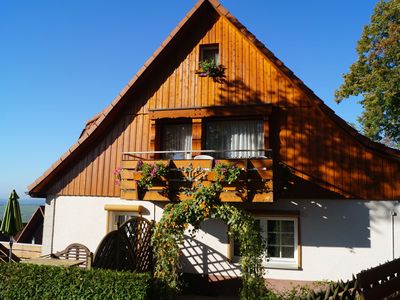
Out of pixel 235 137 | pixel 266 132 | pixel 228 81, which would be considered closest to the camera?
pixel 266 132

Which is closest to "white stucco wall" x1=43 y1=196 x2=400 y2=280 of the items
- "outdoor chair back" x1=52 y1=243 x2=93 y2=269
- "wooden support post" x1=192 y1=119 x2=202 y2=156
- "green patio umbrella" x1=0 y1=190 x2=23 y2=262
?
"wooden support post" x1=192 y1=119 x2=202 y2=156

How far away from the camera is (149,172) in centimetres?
1012

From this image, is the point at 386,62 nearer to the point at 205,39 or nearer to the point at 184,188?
the point at 205,39

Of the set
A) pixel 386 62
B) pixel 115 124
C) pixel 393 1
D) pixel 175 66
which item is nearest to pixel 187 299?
pixel 115 124

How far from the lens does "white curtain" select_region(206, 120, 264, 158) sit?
11.3m

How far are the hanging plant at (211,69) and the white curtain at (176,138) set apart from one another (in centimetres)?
180

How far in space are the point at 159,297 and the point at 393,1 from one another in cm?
1921

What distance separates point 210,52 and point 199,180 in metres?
4.87

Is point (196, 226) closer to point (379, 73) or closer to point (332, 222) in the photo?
point (332, 222)

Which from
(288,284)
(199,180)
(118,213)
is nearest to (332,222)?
(288,284)

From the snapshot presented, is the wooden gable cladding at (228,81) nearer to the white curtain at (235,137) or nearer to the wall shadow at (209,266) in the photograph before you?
the white curtain at (235,137)

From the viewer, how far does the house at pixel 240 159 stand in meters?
9.94

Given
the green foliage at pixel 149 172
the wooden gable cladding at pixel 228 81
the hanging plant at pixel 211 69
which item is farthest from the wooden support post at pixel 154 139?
the hanging plant at pixel 211 69

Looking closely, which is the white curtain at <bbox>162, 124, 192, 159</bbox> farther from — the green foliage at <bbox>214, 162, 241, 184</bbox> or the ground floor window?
the green foliage at <bbox>214, 162, 241, 184</bbox>
